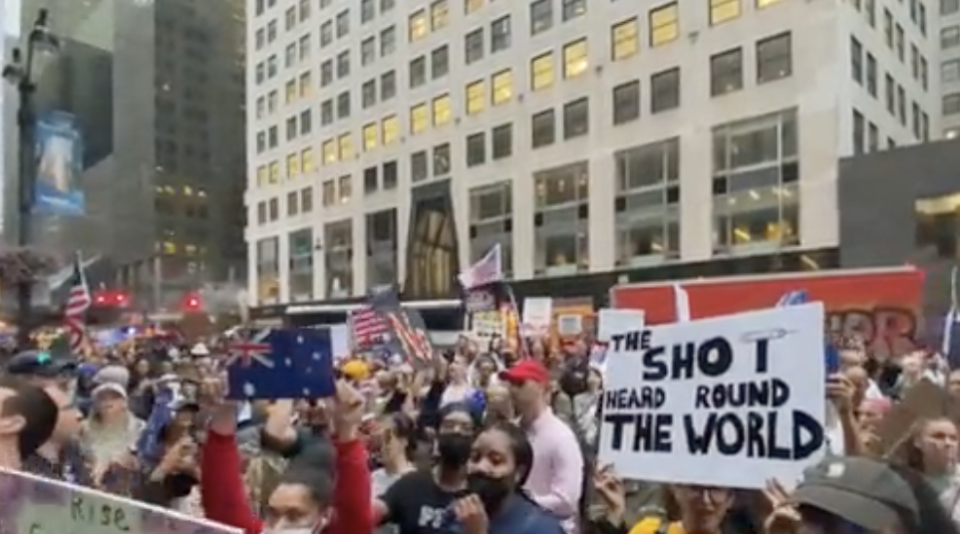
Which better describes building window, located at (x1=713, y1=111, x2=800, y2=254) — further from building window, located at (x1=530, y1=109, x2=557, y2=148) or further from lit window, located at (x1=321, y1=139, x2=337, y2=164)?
lit window, located at (x1=321, y1=139, x2=337, y2=164)

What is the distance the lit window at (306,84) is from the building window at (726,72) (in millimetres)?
28382

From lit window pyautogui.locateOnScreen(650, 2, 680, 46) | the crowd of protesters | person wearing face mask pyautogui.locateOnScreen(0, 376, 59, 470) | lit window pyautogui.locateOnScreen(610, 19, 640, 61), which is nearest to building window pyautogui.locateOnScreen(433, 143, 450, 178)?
lit window pyautogui.locateOnScreen(610, 19, 640, 61)

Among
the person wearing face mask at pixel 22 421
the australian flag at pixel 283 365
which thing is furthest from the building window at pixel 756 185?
the person wearing face mask at pixel 22 421

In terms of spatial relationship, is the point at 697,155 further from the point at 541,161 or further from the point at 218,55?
the point at 218,55

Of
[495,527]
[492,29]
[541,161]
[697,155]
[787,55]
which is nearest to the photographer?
[495,527]

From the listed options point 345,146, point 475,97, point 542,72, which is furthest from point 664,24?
point 345,146

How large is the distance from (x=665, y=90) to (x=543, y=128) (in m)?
6.47

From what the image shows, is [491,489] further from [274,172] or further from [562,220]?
[274,172]

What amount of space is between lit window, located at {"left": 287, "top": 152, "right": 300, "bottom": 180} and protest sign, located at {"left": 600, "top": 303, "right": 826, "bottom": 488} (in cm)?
5660

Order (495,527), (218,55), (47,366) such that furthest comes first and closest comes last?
(218,55) < (47,366) < (495,527)

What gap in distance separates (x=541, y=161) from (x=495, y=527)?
38.6 metres

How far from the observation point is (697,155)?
3541 cm

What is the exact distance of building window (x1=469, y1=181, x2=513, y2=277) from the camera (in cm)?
4338

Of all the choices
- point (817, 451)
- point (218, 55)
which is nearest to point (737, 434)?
point (817, 451)
